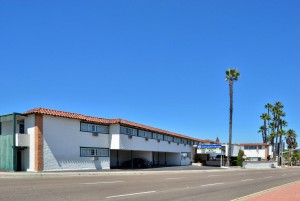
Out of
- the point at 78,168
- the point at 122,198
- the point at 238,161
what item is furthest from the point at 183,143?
the point at 122,198

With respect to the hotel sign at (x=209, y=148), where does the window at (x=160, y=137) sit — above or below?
above

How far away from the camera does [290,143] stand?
127 meters

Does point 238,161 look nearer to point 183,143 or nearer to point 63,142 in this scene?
point 183,143

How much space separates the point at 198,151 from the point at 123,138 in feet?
91.7

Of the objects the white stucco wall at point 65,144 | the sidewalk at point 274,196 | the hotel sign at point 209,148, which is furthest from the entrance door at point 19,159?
the hotel sign at point 209,148

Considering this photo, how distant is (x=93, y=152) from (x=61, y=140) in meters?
5.47

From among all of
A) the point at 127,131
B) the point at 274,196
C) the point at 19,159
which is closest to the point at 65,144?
the point at 19,159

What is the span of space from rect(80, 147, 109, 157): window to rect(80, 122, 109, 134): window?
1.94 meters

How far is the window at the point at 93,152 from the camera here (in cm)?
3944

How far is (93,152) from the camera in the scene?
41125mm

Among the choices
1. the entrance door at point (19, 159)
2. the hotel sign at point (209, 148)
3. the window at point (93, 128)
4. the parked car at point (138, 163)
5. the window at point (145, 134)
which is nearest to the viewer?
the entrance door at point (19, 159)

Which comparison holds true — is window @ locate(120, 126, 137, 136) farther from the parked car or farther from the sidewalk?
the sidewalk

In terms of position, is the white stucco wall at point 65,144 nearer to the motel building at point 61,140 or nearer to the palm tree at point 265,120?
the motel building at point 61,140

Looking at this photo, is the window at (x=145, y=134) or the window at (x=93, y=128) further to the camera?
the window at (x=145, y=134)
